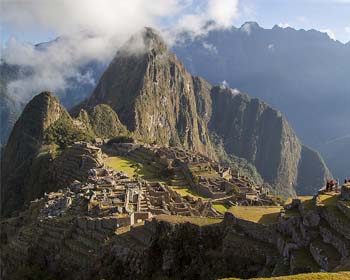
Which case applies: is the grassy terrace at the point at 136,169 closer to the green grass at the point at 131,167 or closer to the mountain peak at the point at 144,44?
the green grass at the point at 131,167

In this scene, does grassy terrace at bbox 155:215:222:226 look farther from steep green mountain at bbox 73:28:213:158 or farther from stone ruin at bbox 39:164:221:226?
steep green mountain at bbox 73:28:213:158

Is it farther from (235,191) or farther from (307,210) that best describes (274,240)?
(235,191)

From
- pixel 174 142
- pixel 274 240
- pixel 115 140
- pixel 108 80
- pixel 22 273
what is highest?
pixel 108 80

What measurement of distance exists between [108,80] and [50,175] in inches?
4411

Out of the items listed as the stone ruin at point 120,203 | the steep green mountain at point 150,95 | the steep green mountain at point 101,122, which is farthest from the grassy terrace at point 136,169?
the steep green mountain at point 150,95

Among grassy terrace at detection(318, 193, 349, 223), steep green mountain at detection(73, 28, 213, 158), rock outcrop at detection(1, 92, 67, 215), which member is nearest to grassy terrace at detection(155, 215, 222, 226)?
grassy terrace at detection(318, 193, 349, 223)

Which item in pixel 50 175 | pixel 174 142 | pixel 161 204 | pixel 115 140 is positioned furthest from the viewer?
pixel 174 142

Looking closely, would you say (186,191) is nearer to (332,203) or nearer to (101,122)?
(332,203)

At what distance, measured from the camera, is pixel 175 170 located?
68.8 metres

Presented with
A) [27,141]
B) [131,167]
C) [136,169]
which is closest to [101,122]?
[27,141]

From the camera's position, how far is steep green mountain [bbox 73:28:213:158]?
511 feet

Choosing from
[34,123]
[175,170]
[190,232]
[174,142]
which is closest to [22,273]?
[190,232]

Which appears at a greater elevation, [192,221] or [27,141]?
[27,141]

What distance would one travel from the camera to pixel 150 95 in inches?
6580
